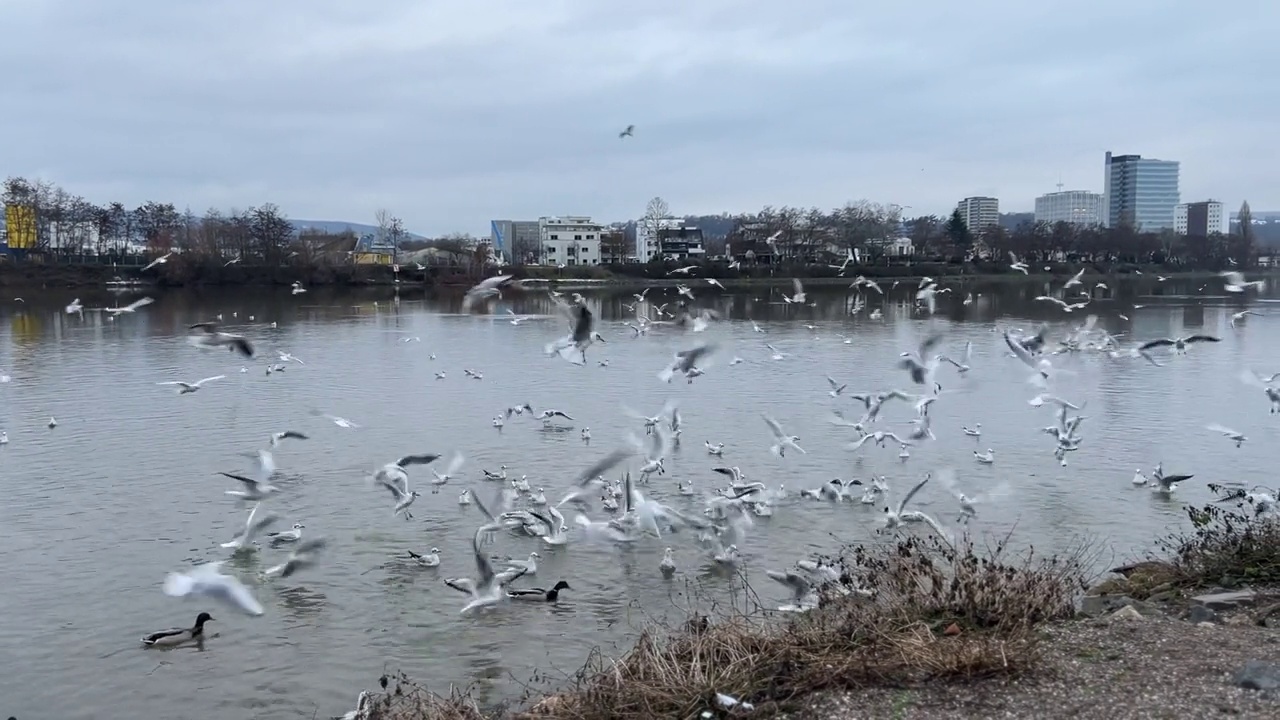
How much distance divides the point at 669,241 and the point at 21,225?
50.9 m

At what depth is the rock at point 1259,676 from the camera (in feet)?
19.0

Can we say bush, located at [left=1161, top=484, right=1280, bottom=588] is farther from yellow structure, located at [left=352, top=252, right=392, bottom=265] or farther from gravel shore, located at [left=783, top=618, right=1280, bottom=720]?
yellow structure, located at [left=352, top=252, right=392, bottom=265]

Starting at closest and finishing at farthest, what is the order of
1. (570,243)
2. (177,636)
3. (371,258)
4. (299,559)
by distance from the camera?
(177,636) < (299,559) < (371,258) < (570,243)

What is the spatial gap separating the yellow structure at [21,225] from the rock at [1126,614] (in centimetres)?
8881

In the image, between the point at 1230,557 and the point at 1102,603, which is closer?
the point at 1102,603

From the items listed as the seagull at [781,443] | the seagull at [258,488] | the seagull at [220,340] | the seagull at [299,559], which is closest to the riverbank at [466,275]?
the seagull at [781,443]

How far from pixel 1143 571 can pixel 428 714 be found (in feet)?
21.9

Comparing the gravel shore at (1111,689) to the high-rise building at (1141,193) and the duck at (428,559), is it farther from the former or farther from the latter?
the high-rise building at (1141,193)

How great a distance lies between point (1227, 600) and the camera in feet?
26.5

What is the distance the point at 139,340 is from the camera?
33844 mm

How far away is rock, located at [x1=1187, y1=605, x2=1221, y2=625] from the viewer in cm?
760

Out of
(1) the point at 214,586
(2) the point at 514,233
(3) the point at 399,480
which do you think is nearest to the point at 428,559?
(3) the point at 399,480

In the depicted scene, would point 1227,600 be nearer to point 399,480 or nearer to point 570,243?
point 399,480

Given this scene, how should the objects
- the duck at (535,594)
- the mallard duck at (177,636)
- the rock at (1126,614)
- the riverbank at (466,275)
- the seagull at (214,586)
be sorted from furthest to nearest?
the riverbank at (466,275), the duck at (535,594), the mallard duck at (177,636), the seagull at (214,586), the rock at (1126,614)
